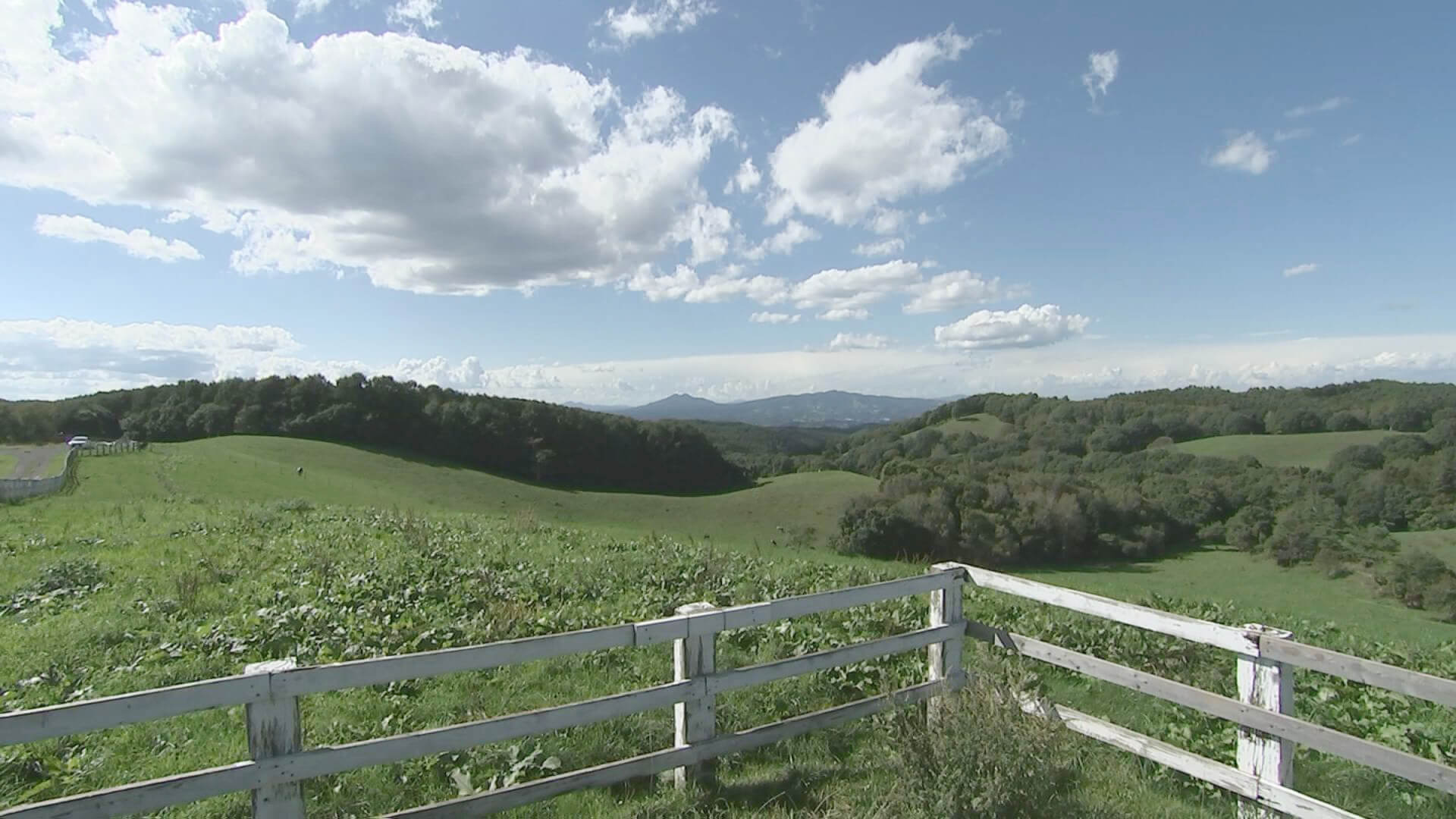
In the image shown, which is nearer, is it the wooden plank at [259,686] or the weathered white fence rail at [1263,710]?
the wooden plank at [259,686]

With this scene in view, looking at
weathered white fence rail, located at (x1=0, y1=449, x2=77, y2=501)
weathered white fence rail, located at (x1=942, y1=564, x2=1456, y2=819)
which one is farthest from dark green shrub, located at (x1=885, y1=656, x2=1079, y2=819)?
weathered white fence rail, located at (x1=0, y1=449, x2=77, y2=501)

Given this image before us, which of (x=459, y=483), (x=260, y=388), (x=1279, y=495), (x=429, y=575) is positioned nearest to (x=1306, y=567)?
(x=1279, y=495)

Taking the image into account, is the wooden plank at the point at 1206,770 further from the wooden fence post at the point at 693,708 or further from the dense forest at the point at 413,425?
the dense forest at the point at 413,425

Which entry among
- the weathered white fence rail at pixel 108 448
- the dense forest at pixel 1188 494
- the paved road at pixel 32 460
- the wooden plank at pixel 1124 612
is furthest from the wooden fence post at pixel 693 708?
the weathered white fence rail at pixel 108 448

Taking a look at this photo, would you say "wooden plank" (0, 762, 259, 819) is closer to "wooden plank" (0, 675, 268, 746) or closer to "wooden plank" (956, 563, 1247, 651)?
"wooden plank" (0, 675, 268, 746)

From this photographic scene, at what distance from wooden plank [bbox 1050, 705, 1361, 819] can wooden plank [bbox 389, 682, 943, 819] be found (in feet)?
3.68

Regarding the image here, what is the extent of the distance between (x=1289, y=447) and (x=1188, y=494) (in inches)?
1085

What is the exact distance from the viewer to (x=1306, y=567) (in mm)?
59031

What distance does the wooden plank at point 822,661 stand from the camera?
15.0 feet

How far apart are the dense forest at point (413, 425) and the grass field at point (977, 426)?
2053 inches

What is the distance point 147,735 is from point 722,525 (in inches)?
2026

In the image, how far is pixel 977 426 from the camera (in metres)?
132

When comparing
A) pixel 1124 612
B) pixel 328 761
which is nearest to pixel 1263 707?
pixel 1124 612

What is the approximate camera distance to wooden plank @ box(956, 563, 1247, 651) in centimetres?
433
